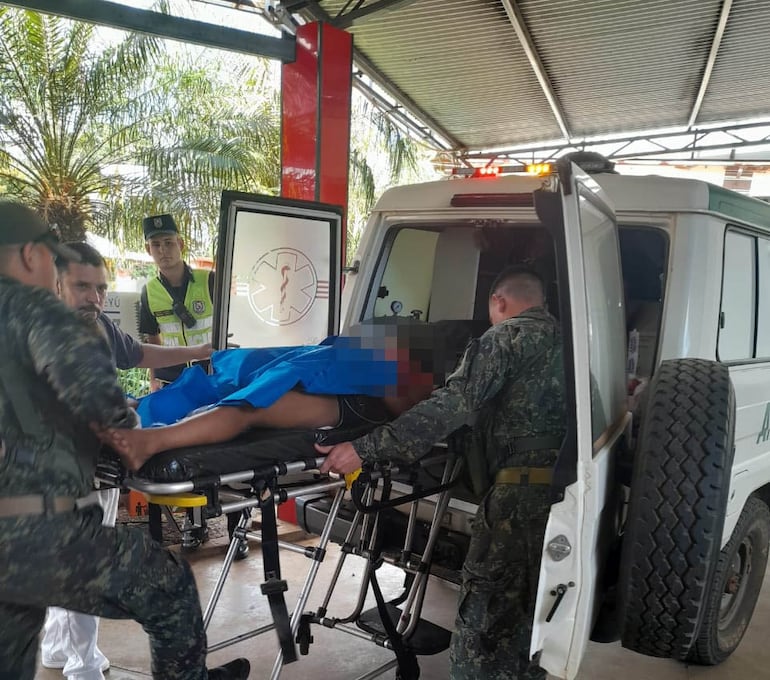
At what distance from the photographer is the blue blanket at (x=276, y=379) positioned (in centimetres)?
233

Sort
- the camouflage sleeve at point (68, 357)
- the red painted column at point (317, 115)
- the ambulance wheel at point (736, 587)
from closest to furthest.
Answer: the camouflage sleeve at point (68, 357) → the ambulance wheel at point (736, 587) → the red painted column at point (317, 115)

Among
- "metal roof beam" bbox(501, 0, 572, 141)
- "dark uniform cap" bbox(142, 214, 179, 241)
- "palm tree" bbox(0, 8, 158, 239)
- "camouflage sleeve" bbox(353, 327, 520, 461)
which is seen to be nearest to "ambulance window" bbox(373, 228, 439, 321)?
"camouflage sleeve" bbox(353, 327, 520, 461)

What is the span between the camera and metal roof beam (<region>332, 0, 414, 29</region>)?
5.99m

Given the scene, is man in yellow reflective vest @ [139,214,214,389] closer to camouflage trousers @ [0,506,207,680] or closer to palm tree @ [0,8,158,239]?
camouflage trousers @ [0,506,207,680]

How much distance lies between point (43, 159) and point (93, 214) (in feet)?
2.89

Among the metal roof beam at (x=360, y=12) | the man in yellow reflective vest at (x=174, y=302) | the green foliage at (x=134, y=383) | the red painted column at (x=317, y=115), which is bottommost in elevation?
the green foliage at (x=134, y=383)

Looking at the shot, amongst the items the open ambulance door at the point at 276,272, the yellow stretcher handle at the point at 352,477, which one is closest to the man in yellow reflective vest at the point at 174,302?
the open ambulance door at the point at 276,272

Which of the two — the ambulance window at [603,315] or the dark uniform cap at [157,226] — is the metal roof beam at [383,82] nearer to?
the dark uniform cap at [157,226]

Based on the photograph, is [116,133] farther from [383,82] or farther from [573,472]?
[573,472]

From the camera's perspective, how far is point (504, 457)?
8.00 feet

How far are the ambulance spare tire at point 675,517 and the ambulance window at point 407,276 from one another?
1774 millimetres

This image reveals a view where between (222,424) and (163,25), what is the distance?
4300mm

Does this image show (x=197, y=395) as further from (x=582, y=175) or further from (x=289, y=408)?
(x=582, y=175)

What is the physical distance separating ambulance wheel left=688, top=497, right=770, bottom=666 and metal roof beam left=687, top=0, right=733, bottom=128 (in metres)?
5.12
